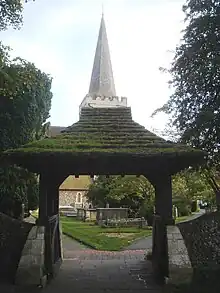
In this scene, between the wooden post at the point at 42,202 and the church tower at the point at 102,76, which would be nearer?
the wooden post at the point at 42,202

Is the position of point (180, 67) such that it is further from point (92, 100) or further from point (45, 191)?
point (92, 100)

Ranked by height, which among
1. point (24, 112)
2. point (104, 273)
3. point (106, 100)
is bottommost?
point (104, 273)

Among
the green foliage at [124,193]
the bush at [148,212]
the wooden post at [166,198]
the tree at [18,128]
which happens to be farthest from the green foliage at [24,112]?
the green foliage at [124,193]

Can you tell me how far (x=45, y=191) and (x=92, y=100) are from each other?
180 ft

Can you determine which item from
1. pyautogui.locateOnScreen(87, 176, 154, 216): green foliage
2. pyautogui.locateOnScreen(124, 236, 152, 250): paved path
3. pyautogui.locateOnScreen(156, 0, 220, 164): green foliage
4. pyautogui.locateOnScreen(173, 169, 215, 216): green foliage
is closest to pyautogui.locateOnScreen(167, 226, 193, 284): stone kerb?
pyautogui.locateOnScreen(156, 0, 220, 164): green foliage

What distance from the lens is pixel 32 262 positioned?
8.16 m

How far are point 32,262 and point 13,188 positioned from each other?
10.9 m

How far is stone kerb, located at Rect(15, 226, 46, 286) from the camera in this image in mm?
7969

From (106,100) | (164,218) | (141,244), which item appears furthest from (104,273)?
(106,100)

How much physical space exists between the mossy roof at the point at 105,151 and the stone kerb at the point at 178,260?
166 cm

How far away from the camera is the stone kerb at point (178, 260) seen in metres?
8.02

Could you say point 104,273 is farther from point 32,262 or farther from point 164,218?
point 32,262

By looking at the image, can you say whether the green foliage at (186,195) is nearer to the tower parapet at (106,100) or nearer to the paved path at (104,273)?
the paved path at (104,273)

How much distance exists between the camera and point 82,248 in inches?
652
